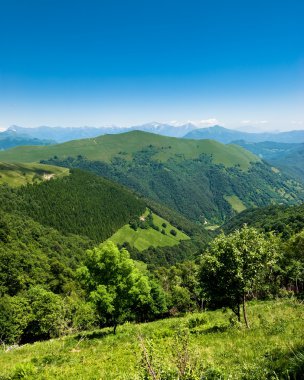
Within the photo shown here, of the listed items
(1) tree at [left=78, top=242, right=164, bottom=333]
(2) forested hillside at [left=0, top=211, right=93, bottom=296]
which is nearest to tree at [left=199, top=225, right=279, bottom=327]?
(1) tree at [left=78, top=242, right=164, bottom=333]

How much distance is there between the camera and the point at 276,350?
1320 centimetres

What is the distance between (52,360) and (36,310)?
4673cm

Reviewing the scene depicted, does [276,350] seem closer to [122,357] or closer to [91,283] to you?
[122,357]

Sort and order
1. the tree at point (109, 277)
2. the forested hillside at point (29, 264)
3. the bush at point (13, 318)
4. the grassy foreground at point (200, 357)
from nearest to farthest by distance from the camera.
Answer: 1. the grassy foreground at point (200, 357)
2. the tree at point (109, 277)
3. the bush at point (13, 318)
4. the forested hillside at point (29, 264)

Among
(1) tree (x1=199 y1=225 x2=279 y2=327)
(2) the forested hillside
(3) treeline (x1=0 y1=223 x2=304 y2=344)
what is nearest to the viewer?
(1) tree (x1=199 y1=225 x2=279 y2=327)

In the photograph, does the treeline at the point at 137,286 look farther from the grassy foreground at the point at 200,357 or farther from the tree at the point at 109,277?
the grassy foreground at the point at 200,357

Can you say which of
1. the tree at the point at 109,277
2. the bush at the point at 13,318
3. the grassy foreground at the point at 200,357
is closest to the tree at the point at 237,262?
the grassy foreground at the point at 200,357

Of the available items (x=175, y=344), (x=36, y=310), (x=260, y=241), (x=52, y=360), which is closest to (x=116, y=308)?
(x=52, y=360)

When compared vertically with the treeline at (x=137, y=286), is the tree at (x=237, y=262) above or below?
above

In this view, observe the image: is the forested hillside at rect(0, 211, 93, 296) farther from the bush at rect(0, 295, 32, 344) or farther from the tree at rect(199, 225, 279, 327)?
the tree at rect(199, 225, 279, 327)

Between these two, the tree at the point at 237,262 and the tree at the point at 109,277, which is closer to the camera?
the tree at the point at 237,262

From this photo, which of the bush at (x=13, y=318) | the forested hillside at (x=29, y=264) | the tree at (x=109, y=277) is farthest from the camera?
the forested hillside at (x=29, y=264)

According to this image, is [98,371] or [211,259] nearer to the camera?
[98,371]

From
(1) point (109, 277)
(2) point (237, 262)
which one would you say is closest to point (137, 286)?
(1) point (109, 277)
